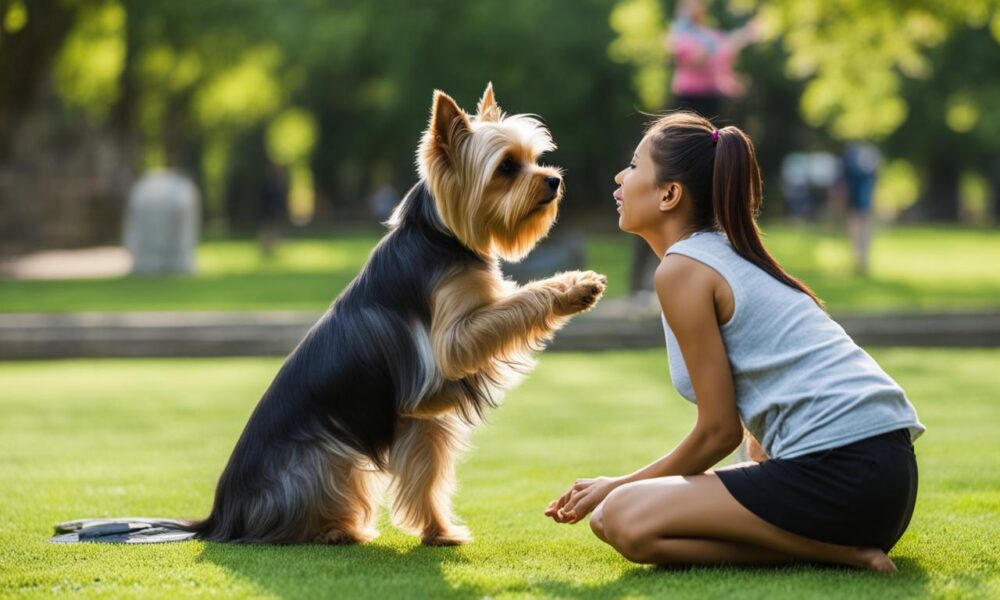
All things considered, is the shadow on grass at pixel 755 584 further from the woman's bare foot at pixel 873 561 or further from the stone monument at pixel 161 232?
the stone monument at pixel 161 232

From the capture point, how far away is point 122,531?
5961 mm

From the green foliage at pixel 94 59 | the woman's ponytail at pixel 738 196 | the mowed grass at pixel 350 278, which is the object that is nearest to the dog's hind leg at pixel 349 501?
the woman's ponytail at pixel 738 196

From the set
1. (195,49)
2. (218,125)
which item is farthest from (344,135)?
(195,49)

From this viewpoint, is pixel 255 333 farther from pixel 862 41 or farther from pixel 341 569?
pixel 862 41

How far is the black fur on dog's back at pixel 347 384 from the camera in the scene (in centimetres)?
586

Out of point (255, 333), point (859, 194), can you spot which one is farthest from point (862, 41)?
point (255, 333)

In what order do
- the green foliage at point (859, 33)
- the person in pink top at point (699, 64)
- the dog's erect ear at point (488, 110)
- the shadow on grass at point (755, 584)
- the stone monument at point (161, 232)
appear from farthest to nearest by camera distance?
the stone monument at point (161, 232)
the green foliage at point (859, 33)
the person in pink top at point (699, 64)
the dog's erect ear at point (488, 110)
the shadow on grass at point (755, 584)

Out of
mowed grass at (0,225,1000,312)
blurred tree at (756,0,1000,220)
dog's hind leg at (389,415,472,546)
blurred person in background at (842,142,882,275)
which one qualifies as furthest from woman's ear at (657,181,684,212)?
blurred person in background at (842,142,882,275)

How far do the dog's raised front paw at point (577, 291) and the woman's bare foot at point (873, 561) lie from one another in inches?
61.5

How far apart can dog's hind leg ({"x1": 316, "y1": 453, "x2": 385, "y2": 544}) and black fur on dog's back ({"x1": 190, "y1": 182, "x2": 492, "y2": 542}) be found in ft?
0.17

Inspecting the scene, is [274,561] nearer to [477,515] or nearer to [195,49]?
[477,515]

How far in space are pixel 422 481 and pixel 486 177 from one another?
4.54 feet

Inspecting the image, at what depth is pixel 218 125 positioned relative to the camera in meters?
54.0

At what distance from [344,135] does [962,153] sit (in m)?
26.8
